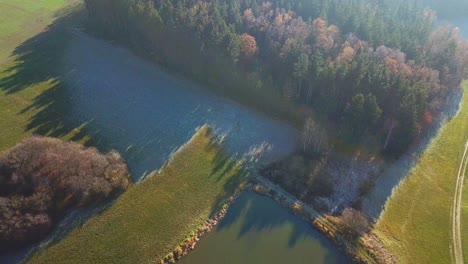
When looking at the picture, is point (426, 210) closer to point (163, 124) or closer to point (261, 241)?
point (261, 241)

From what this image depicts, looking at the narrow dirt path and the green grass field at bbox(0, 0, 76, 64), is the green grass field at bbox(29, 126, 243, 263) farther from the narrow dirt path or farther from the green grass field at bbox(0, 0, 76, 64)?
the green grass field at bbox(0, 0, 76, 64)

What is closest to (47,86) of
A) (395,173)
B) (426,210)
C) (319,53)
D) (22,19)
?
(22,19)

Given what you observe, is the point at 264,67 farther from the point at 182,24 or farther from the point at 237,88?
the point at 182,24

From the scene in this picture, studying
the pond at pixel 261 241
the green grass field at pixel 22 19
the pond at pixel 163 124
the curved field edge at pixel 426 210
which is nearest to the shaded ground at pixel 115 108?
the pond at pixel 163 124

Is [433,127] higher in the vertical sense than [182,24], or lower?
lower

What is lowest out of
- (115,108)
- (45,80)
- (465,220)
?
(465,220)

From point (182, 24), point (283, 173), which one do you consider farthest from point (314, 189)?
point (182, 24)
